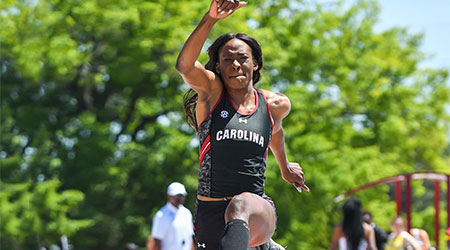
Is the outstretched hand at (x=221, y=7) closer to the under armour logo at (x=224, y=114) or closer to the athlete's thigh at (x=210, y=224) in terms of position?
the under armour logo at (x=224, y=114)

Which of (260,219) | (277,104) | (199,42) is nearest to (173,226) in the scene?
(277,104)

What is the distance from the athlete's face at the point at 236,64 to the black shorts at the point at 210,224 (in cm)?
75

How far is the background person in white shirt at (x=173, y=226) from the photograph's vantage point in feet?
31.9

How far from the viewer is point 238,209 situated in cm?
430

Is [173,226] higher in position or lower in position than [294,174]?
lower

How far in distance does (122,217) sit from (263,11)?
8.69m

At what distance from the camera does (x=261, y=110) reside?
4801 mm

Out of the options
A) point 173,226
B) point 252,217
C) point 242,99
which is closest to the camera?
point 252,217

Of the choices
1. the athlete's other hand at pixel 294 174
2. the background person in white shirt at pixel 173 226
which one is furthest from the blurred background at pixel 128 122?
the athlete's other hand at pixel 294 174

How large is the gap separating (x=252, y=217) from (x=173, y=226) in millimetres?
5474

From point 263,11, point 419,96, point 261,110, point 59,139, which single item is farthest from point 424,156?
point 261,110

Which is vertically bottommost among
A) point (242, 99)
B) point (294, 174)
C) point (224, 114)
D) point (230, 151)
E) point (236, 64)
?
point (294, 174)

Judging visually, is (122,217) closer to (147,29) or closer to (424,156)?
(147,29)

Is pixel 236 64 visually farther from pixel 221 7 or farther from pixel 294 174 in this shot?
pixel 294 174
